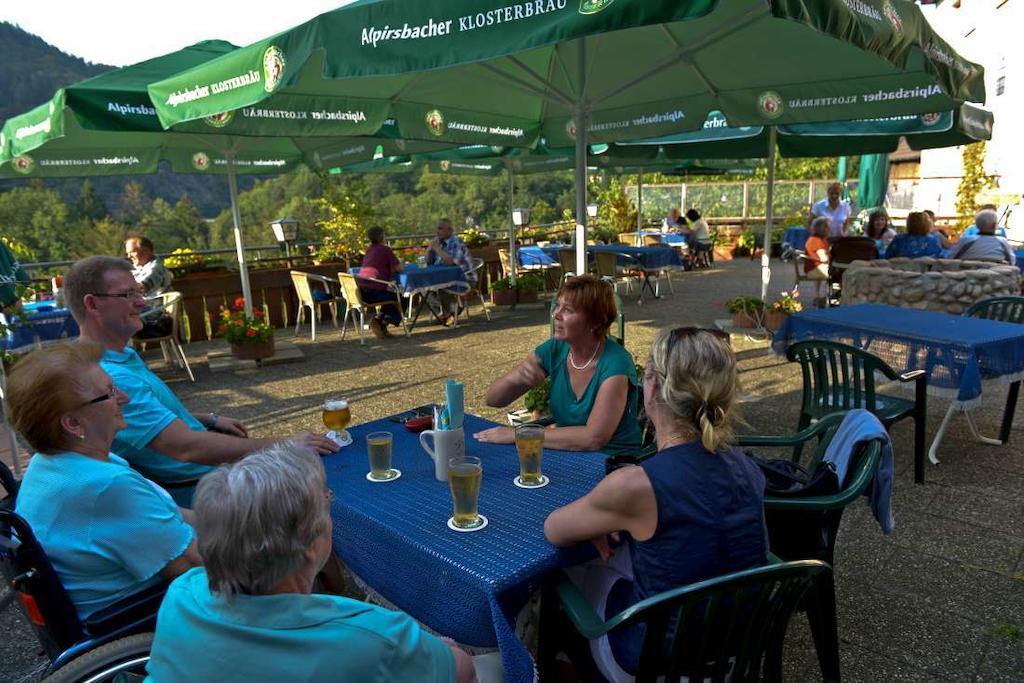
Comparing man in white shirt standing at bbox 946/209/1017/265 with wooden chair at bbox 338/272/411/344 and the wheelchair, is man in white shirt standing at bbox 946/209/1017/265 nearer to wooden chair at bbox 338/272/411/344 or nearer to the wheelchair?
wooden chair at bbox 338/272/411/344

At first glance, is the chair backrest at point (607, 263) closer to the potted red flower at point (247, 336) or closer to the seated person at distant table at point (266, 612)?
the potted red flower at point (247, 336)

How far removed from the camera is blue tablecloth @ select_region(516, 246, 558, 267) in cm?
1105

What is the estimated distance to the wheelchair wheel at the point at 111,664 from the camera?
4.58 feet

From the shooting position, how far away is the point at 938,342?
3.55 metres

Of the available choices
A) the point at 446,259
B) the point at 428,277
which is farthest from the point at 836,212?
the point at 428,277

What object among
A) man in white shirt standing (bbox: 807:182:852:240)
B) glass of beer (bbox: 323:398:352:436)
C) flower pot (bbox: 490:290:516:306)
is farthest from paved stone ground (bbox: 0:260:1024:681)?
man in white shirt standing (bbox: 807:182:852:240)

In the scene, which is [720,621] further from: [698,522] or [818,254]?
[818,254]

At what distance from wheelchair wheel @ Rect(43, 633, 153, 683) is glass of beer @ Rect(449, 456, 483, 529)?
718mm

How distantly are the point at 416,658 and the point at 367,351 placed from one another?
6.31 m

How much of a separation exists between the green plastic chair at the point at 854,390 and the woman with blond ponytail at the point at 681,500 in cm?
213

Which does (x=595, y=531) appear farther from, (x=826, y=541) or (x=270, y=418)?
(x=270, y=418)

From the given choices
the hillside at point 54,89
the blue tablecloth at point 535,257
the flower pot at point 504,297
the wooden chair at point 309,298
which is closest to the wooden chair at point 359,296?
the wooden chair at point 309,298

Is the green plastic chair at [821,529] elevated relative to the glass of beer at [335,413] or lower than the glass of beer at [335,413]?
lower

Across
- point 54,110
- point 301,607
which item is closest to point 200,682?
point 301,607
